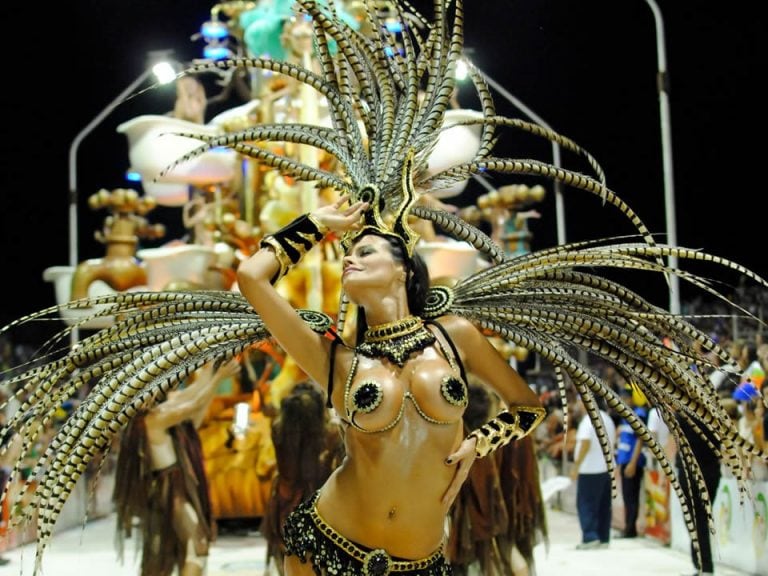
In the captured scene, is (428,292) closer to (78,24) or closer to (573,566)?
(573,566)

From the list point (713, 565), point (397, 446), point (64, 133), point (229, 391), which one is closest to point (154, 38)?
point (64, 133)

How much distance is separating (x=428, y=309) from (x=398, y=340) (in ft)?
0.66

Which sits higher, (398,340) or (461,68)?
(461,68)

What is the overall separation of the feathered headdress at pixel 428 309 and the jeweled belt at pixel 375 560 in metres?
0.65

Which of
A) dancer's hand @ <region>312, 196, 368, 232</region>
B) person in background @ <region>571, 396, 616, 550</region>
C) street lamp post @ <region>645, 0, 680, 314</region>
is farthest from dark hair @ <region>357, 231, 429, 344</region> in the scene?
person in background @ <region>571, 396, 616, 550</region>

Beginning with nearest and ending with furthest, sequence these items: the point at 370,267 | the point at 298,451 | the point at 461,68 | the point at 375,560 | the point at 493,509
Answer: the point at 375,560, the point at 370,267, the point at 461,68, the point at 493,509, the point at 298,451

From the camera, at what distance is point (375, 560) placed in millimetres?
3383

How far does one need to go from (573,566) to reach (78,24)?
251 inches

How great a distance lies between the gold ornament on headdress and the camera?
140 inches

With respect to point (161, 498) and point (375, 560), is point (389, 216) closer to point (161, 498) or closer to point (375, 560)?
point (375, 560)

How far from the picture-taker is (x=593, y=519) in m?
10.1

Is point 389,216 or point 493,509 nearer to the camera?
point 389,216

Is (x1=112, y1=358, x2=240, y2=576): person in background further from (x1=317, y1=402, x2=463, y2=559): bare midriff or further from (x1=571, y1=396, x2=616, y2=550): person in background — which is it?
(x1=571, y1=396, x2=616, y2=550): person in background

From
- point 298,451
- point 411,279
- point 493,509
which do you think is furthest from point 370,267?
point 298,451
